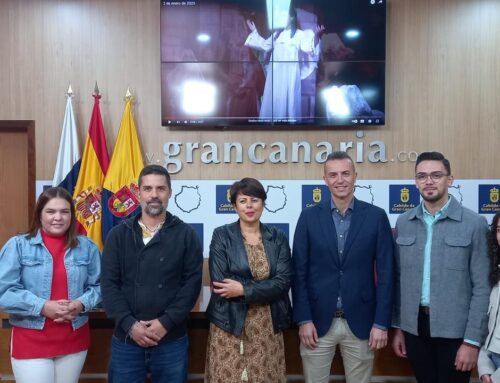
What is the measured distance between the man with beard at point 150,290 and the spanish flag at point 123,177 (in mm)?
1814

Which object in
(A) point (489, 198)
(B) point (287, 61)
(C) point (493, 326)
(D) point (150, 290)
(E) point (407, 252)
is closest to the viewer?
(C) point (493, 326)

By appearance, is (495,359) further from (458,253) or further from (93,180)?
(93,180)

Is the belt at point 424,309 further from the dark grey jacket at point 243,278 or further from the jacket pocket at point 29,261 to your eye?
the jacket pocket at point 29,261

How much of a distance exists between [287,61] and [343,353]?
2499 millimetres

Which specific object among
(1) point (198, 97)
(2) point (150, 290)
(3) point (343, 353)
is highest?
(1) point (198, 97)

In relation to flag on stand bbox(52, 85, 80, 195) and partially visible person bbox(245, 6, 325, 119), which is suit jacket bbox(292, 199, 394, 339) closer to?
partially visible person bbox(245, 6, 325, 119)

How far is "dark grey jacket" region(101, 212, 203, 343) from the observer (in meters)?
2.04

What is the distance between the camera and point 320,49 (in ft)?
12.9

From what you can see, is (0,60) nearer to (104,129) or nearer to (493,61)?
(104,129)

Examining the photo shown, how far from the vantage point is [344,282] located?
7.04ft

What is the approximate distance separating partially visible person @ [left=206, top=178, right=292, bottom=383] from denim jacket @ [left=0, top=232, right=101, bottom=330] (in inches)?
22.6

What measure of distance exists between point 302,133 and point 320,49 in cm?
69

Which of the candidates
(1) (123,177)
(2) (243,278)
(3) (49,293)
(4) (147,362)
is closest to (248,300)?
(2) (243,278)

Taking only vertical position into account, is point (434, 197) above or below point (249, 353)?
above
